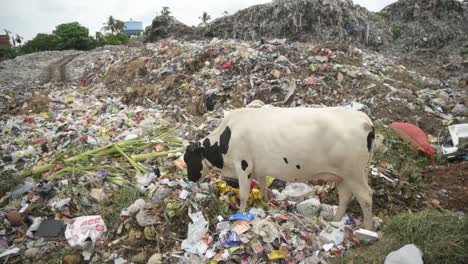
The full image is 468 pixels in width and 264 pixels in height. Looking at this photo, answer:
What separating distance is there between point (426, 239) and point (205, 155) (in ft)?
7.84

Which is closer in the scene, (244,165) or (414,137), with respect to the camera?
(244,165)

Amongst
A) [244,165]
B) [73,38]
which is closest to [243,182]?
[244,165]

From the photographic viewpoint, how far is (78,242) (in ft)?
11.3

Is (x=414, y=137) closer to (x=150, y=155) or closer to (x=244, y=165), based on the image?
(x=244, y=165)

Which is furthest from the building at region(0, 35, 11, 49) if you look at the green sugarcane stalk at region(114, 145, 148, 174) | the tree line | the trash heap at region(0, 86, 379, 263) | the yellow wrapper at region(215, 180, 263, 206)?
the yellow wrapper at region(215, 180, 263, 206)

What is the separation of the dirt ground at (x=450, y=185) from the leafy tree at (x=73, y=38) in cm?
3240

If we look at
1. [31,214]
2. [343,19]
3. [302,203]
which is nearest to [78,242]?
[31,214]

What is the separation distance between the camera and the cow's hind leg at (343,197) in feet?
11.2

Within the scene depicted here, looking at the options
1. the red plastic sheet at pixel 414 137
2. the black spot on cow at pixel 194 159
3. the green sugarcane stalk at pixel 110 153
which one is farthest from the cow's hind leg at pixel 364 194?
the green sugarcane stalk at pixel 110 153

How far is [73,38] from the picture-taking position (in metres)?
30.1

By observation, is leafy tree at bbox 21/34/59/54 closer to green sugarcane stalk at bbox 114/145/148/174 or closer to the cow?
green sugarcane stalk at bbox 114/145/148/174

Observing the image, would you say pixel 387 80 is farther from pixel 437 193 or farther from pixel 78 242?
pixel 78 242

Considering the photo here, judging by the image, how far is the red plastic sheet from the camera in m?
5.37

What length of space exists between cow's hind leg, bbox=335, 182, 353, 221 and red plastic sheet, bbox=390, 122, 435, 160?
8.95ft
